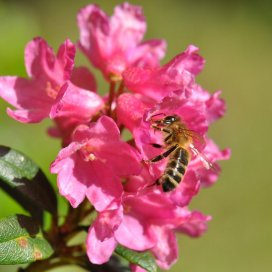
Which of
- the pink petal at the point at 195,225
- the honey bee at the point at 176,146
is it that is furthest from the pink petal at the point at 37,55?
the pink petal at the point at 195,225

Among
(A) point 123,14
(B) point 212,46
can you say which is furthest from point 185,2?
(A) point 123,14

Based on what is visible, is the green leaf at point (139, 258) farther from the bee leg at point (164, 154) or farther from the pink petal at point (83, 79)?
the pink petal at point (83, 79)

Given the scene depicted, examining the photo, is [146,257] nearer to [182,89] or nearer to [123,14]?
[182,89]

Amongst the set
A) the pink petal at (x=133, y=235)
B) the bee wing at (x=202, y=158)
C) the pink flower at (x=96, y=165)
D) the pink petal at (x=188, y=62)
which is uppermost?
the pink petal at (x=188, y=62)

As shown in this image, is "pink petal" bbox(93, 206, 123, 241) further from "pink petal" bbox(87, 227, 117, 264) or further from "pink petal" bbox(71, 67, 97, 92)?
"pink petal" bbox(71, 67, 97, 92)

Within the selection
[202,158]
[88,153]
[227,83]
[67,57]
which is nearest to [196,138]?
[202,158]

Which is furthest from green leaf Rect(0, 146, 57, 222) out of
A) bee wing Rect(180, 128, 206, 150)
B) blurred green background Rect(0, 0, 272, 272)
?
blurred green background Rect(0, 0, 272, 272)

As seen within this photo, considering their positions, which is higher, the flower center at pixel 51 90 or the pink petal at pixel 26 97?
the flower center at pixel 51 90
